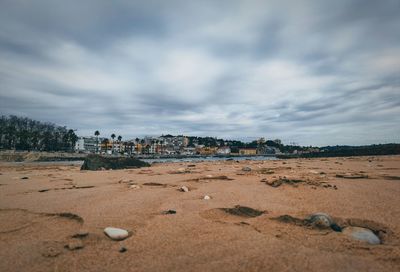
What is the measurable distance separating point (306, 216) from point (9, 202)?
15.1ft

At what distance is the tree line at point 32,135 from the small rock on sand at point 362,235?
95.6m

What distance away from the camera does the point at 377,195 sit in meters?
4.38

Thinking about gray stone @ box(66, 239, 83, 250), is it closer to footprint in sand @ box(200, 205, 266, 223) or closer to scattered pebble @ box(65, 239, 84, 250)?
scattered pebble @ box(65, 239, 84, 250)

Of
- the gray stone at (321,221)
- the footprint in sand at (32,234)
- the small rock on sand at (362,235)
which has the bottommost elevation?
the footprint in sand at (32,234)

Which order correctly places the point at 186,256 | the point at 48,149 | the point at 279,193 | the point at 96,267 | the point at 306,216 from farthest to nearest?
the point at 48,149, the point at 279,193, the point at 306,216, the point at 186,256, the point at 96,267

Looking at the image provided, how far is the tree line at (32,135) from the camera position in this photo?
80.8 metres

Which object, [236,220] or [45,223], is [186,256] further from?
[45,223]

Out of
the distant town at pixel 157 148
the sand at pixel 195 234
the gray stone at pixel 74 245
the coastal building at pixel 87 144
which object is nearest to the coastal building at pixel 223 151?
the distant town at pixel 157 148

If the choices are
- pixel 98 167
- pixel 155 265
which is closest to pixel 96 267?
pixel 155 265

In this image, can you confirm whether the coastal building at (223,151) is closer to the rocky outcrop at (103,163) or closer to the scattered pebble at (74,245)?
the rocky outcrop at (103,163)

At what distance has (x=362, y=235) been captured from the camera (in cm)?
247

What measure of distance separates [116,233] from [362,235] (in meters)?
2.35

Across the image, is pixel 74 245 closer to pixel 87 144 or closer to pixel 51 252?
pixel 51 252

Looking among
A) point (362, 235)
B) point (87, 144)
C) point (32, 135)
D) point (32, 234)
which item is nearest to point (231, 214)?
point (362, 235)
